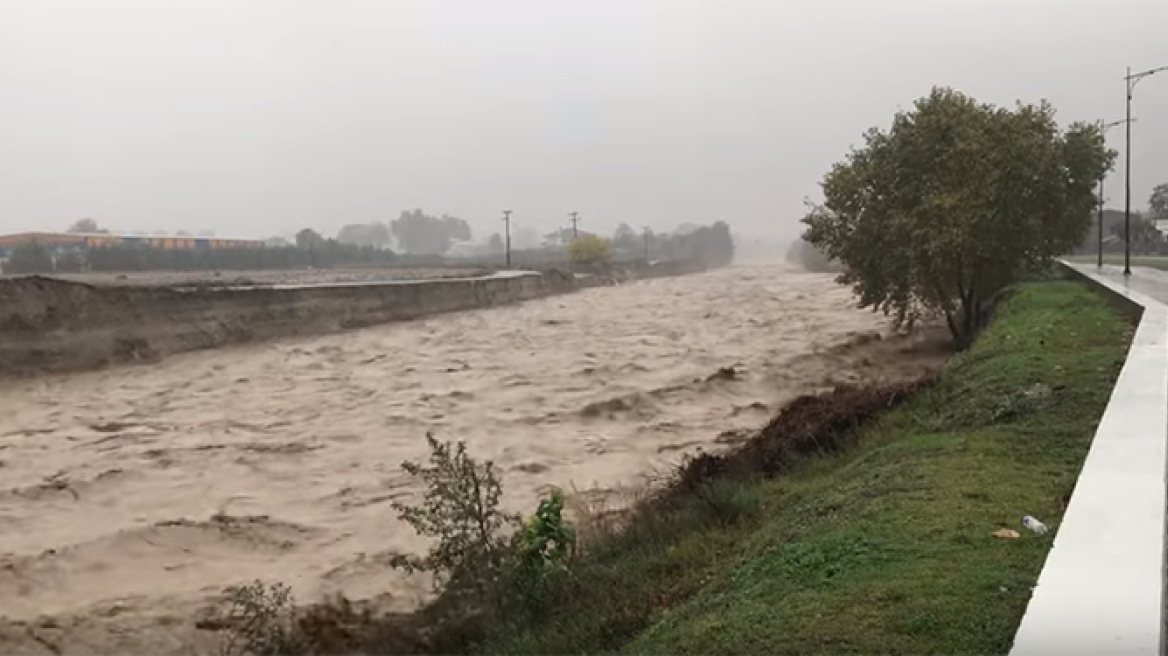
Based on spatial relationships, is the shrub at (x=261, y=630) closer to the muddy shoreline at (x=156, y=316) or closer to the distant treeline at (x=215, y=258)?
the muddy shoreline at (x=156, y=316)

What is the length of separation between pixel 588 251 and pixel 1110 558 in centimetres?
11151

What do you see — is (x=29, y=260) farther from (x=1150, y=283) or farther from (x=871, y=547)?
(x=871, y=547)

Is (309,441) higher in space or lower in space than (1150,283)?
lower

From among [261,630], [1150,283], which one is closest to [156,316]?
[261,630]

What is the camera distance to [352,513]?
43.4 feet

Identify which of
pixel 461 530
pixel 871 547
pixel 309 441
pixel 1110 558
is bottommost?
pixel 309 441

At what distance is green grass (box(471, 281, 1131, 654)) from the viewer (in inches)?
182

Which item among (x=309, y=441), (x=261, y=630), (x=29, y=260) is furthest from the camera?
(x=29, y=260)

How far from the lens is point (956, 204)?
2392cm

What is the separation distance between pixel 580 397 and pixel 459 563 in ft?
48.2

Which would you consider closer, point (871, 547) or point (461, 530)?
point (871, 547)

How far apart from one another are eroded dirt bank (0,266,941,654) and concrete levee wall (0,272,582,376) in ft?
3.47

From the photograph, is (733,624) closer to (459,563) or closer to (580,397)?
(459,563)

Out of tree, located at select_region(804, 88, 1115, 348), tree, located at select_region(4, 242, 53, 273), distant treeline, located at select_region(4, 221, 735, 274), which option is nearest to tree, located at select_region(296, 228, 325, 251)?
distant treeline, located at select_region(4, 221, 735, 274)
